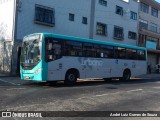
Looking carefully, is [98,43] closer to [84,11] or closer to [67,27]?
[67,27]

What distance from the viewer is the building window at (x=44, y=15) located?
90.6 feet

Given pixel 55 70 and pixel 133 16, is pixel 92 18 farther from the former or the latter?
pixel 55 70

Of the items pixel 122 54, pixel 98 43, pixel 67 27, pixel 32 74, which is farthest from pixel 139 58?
pixel 32 74

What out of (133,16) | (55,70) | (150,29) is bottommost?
(55,70)

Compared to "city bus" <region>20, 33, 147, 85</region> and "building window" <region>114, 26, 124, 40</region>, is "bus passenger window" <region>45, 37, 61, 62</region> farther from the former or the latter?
"building window" <region>114, 26, 124, 40</region>

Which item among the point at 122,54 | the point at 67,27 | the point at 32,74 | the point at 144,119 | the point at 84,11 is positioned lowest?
the point at 144,119

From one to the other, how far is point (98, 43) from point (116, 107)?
958cm

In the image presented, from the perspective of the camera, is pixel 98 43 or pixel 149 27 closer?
pixel 98 43

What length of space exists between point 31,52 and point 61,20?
13733mm

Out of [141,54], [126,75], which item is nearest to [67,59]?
[126,75]

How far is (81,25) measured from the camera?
1286 inches

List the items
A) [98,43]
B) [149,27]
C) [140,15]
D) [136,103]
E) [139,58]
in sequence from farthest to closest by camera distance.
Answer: [149,27] < [140,15] < [139,58] < [98,43] < [136,103]

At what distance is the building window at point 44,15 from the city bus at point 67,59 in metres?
8.94

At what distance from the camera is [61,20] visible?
30094mm
